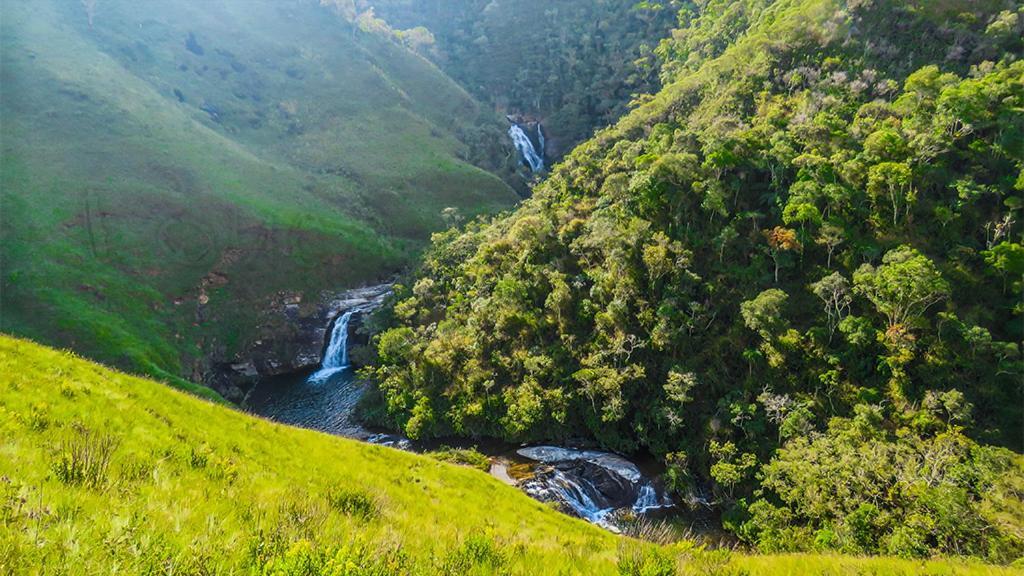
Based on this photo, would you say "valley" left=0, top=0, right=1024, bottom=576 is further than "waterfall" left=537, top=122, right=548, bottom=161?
No

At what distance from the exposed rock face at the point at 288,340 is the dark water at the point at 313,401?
214 centimetres

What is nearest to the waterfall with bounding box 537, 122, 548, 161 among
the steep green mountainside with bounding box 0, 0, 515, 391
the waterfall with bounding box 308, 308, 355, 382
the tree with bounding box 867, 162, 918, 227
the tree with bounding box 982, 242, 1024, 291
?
the steep green mountainside with bounding box 0, 0, 515, 391

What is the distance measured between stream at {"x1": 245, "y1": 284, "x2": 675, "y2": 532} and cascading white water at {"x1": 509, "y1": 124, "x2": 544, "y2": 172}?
105 metres

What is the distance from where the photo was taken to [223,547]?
5.75 m

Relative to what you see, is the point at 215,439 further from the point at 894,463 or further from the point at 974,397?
the point at 974,397

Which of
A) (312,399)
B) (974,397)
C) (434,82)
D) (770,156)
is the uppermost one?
(434,82)

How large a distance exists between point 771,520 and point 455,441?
29375mm

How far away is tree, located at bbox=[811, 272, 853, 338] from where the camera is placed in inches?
1581

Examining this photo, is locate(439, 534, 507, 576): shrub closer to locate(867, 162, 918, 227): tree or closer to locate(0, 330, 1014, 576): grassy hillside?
locate(0, 330, 1014, 576): grassy hillside

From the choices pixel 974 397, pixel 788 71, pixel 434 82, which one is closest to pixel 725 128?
pixel 788 71

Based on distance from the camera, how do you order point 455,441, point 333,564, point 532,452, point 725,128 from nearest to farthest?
point 333,564
point 532,452
point 455,441
point 725,128

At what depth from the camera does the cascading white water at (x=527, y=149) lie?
502 feet

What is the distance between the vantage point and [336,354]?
74938 mm

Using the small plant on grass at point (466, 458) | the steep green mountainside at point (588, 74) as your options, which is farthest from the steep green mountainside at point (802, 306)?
the steep green mountainside at point (588, 74)
